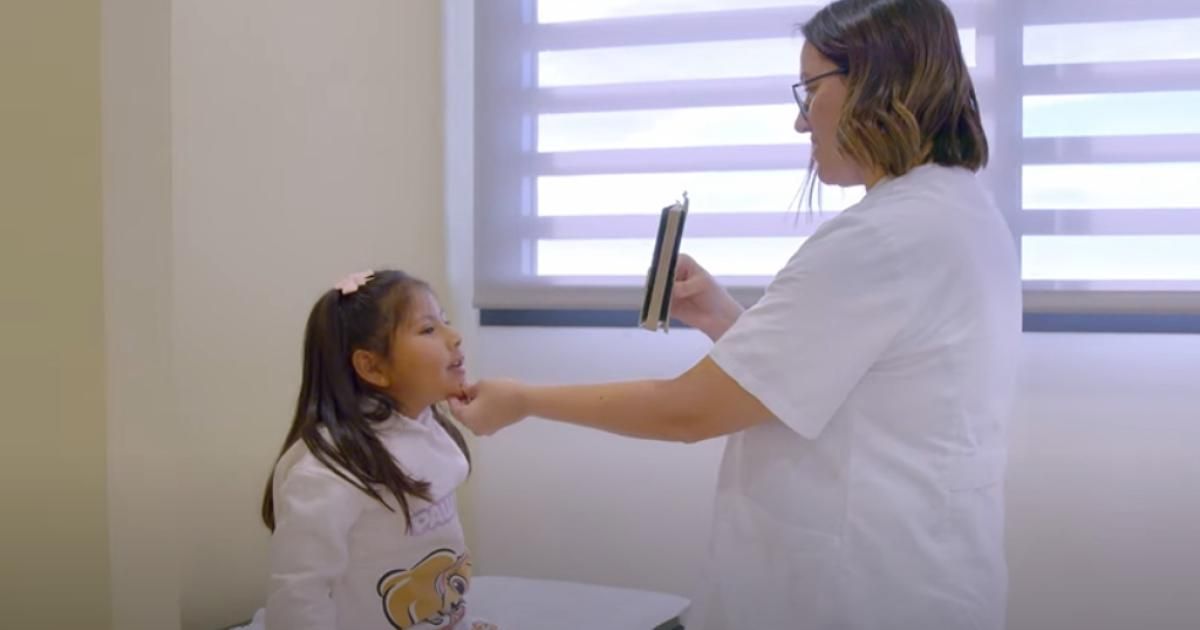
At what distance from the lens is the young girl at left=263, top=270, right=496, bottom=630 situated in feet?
5.90

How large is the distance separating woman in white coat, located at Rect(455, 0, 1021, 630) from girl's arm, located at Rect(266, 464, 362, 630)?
391 millimetres

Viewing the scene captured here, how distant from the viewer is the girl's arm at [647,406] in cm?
152

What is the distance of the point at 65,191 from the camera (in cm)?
138

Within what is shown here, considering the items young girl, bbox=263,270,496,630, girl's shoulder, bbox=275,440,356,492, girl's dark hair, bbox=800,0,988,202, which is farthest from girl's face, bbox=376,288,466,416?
girl's dark hair, bbox=800,0,988,202

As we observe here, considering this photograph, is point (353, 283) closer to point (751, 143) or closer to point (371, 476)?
point (371, 476)

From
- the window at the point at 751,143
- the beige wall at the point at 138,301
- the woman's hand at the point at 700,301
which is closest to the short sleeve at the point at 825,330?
the woman's hand at the point at 700,301

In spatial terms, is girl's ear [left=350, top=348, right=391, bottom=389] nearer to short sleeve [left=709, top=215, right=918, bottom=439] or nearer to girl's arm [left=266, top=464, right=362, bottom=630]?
girl's arm [left=266, top=464, right=362, bottom=630]

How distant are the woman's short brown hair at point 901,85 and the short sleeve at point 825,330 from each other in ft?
0.48

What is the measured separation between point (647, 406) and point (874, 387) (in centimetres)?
28

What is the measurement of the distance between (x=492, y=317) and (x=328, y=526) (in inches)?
51.1

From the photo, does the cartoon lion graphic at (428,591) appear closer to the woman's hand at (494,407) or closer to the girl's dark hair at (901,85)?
the woman's hand at (494,407)

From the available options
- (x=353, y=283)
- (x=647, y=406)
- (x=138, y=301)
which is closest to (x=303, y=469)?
(x=353, y=283)

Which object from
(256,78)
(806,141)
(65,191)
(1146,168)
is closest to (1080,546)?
(1146,168)

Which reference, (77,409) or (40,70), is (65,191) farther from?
(77,409)
